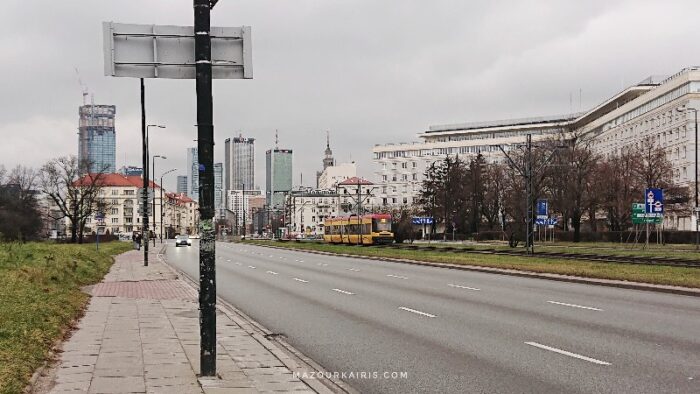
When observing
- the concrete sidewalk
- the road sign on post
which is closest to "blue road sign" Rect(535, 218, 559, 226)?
the concrete sidewalk

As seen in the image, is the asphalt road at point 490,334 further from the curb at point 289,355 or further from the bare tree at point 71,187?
the bare tree at point 71,187

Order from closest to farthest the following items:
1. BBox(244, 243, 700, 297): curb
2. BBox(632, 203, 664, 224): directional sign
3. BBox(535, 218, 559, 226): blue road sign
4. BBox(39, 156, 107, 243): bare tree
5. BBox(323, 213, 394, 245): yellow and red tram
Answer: BBox(244, 243, 700, 297): curb, BBox(632, 203, 664, 224): directional sign, BBox(535, 218, 559, 226): blue road sign, BBox(323, 213, 394, 245): yellow and red tram, BBox(39, 156, 107, 243): bare tree

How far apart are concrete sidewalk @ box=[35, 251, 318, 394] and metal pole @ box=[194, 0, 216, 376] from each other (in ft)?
1.49

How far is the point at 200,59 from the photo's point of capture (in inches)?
328

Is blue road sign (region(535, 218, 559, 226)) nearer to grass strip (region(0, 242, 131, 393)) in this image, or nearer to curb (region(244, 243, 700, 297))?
curb (region(244, 243, 700, 297))

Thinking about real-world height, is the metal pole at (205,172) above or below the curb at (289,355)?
above

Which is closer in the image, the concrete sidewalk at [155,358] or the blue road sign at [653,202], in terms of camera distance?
the concrete sidewalk at [155,358]

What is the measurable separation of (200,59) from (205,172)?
1.30m

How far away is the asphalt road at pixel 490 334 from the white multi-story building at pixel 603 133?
63.6 meters

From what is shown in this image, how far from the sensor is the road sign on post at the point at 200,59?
831cm

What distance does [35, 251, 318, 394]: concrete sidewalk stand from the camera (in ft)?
26.0

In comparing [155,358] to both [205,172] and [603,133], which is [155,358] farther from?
[603,133]

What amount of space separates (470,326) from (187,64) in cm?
737

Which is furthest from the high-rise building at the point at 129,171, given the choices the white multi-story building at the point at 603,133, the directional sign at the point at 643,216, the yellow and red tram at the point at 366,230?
the directional sign at the point at 643,216
